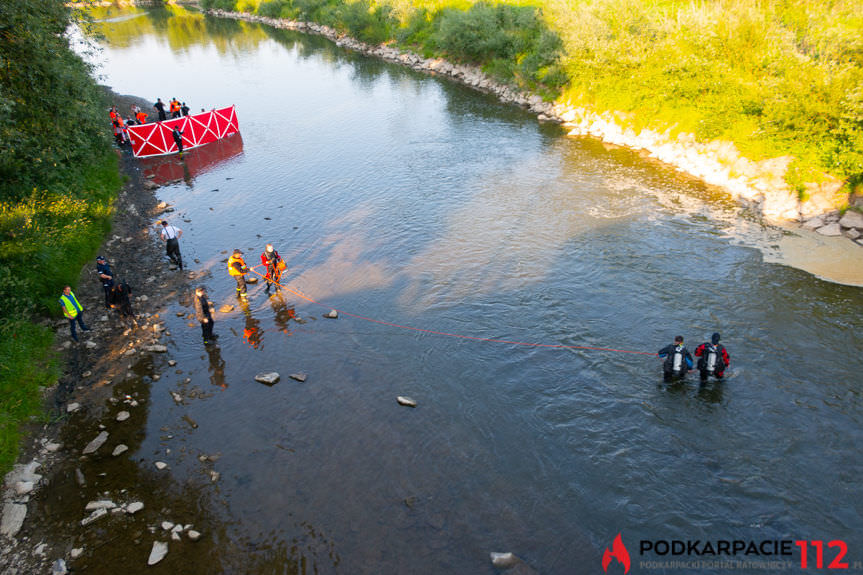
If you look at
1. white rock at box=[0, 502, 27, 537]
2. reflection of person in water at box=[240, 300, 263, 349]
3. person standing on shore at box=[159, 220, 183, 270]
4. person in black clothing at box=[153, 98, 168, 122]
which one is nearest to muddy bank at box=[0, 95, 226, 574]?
white rock at box=[0, 502, 27, 537]

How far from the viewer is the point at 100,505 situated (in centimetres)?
1091

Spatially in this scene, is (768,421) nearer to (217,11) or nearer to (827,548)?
(827,548)

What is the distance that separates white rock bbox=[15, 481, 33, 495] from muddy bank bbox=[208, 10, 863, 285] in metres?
25.2

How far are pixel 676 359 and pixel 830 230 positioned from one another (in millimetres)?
13747

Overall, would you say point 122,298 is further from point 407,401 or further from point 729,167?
point 729,167

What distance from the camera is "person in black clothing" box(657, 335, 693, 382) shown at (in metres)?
13.8

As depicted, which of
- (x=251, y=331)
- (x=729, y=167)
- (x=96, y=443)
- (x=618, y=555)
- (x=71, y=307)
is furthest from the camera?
(x=729, y=167)

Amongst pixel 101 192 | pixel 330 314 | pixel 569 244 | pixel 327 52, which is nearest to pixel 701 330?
pixel 569 244

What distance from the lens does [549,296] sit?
61.9 feet

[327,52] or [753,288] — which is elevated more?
[327,52]

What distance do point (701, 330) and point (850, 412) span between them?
14.4ft

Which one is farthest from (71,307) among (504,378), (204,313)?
(504,378)

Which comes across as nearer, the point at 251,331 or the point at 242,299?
the point at 251,331

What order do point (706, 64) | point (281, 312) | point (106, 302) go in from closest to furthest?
point (106, 302) → point (281, 312) → point (706, 64)
